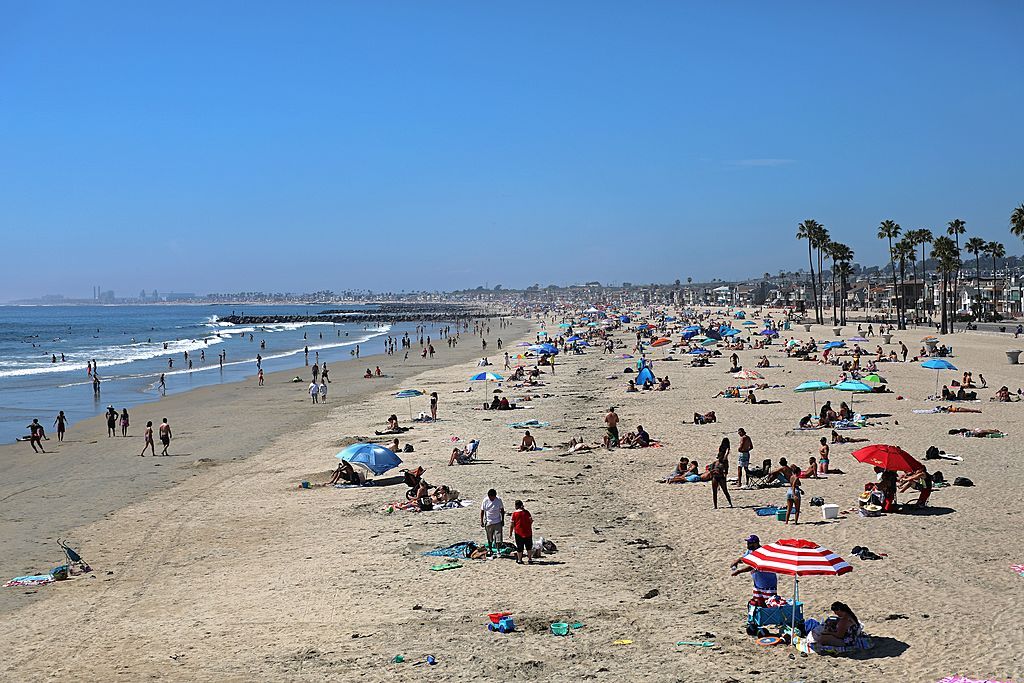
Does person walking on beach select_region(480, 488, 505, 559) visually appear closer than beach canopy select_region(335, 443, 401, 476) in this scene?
Yes

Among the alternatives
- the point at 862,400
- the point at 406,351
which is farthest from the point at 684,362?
the point at 406,351

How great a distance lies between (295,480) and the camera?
2003 centimetres

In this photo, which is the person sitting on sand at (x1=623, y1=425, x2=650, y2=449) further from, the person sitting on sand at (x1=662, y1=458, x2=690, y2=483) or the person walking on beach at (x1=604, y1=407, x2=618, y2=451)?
the person sitting on sand at (x1=662, y1=458, x2=690, y2=483)

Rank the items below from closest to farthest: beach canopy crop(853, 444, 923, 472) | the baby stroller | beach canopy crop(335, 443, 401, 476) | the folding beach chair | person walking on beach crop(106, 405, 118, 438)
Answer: the folding beach chair, beach canopy crop(853, 444, 923, 472), the baby stroller, beach canopy crop(335, 443, 401, 476), person walking on beach crop(106, 405, 118, 438)

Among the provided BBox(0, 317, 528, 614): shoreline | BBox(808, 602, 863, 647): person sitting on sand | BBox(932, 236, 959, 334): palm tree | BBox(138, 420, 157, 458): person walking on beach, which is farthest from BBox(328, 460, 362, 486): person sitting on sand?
BBox(932, 236, 959, 334): palm tree

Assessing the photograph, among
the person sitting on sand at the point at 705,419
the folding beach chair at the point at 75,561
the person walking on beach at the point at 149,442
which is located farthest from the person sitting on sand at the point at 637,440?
the person walking on beach at the point at 149,442

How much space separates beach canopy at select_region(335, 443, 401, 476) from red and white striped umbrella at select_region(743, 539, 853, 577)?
34.4 feet

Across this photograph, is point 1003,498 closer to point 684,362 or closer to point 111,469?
point 111,469

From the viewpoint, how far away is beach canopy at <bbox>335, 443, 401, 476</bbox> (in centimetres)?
1873

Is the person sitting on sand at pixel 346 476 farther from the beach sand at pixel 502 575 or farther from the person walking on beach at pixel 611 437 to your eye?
the person walking on beach at pixel 611 437

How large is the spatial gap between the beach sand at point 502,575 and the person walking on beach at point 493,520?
0.46 metres

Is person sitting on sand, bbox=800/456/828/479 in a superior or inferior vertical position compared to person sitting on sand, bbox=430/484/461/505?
superior

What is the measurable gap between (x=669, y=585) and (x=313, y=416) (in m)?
22.6

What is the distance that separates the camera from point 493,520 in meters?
13.3
